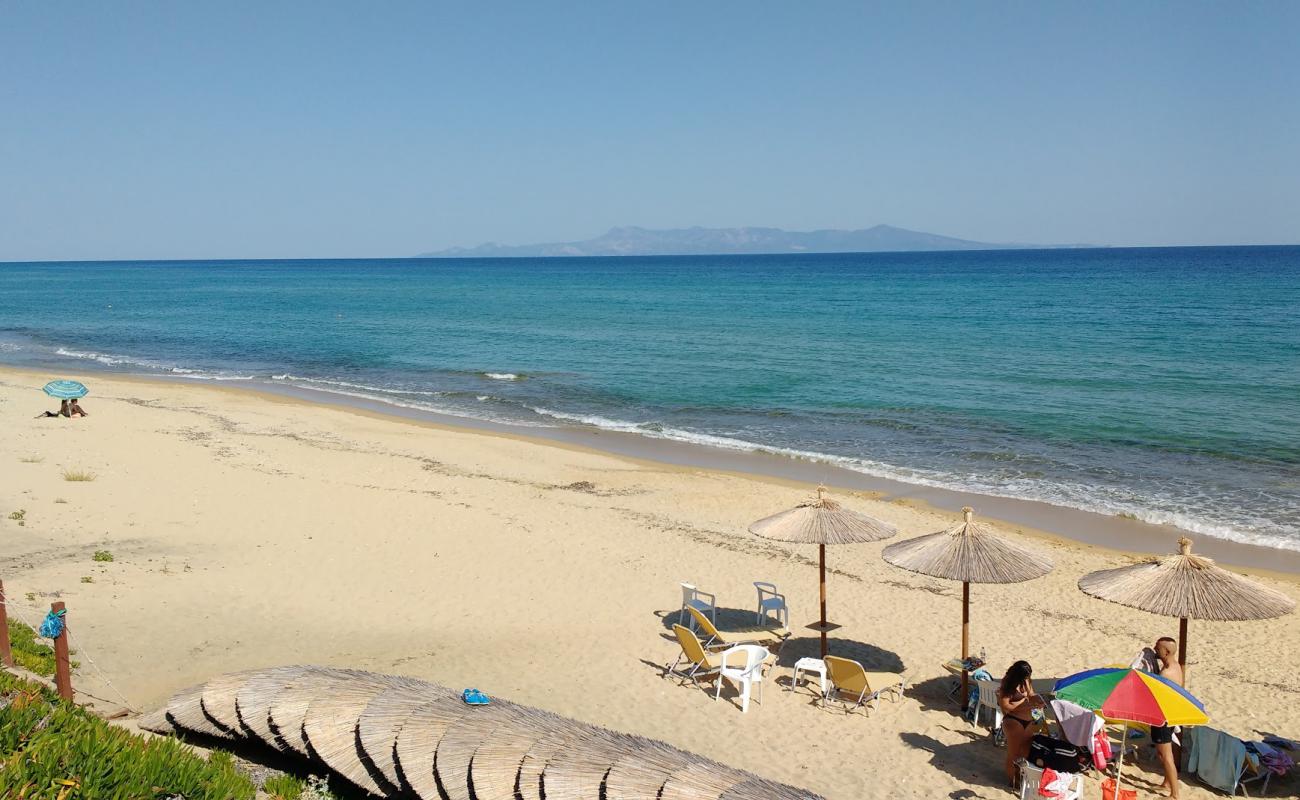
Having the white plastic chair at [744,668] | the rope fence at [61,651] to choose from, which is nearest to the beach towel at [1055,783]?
the white plastic chair at [744,668]

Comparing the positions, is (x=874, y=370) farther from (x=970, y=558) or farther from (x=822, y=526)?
(x=970, y=558)

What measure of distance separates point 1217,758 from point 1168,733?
1.62 feet

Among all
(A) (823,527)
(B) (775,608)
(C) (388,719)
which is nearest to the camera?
(C) (388,719)

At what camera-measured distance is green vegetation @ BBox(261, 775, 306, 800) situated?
244 inches

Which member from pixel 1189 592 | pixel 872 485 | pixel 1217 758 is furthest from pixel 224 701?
pixel 872 485

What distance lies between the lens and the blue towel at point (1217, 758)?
7.82 meters

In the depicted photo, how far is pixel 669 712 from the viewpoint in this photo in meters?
9.23

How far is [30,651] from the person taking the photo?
29.9 feet

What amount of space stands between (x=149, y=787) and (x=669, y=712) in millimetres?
5290

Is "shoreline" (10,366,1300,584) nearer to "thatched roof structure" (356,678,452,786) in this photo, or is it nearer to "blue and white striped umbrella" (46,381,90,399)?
"blue and white striped umbrella" (46,381,90,399)

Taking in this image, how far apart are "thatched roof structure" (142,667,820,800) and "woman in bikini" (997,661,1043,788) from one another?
9.79 feet

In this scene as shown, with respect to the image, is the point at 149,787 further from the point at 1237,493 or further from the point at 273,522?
the point at 1237,493

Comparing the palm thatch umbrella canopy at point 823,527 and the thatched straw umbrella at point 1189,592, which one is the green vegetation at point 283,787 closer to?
the palm thatch umbrella canopy at point 823,527

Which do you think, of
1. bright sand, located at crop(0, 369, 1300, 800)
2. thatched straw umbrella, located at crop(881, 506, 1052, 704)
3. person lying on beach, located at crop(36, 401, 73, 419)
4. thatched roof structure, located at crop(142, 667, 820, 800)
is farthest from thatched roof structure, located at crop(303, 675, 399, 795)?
person lying on beach, located at crop(36, 401, 73, 419)
